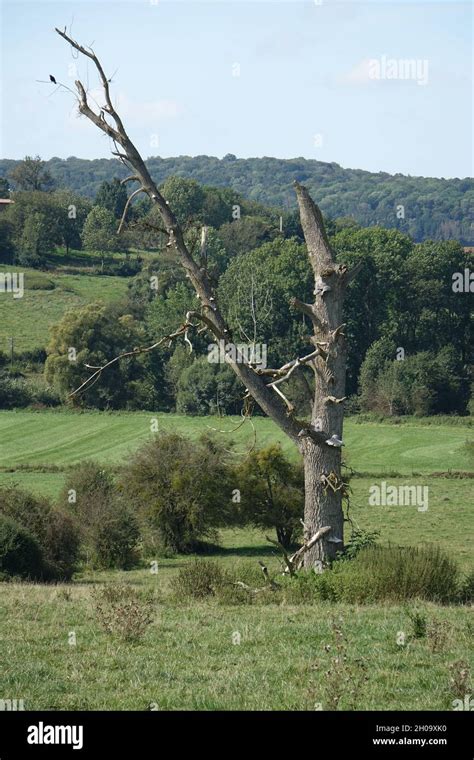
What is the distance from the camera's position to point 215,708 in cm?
661

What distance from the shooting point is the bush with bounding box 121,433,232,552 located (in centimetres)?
3450

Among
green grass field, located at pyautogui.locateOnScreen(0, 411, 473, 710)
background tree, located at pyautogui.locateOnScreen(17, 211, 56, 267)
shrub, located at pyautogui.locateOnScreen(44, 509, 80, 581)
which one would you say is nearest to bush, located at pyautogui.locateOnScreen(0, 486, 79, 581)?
shrub, located at pyautogui.locateOnScreen(44, 509, 80, 581)

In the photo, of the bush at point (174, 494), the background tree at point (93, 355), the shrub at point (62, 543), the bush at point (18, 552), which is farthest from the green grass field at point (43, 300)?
the bush at point (18, 552)

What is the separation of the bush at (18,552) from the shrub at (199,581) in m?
7.70

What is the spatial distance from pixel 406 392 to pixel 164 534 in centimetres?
4134

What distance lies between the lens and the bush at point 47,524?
24375 mm

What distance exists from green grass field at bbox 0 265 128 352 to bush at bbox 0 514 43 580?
59.5 meters

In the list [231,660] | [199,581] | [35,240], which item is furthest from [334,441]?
[35,240]

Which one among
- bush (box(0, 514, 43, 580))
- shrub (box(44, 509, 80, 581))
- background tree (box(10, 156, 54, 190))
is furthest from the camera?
background tree (box(10, 156, 54, 190))

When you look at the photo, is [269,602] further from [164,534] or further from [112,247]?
[112,247]

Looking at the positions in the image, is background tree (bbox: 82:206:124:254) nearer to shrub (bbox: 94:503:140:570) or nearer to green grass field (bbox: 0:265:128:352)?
green grass field (bbox: 0:265:128:352)

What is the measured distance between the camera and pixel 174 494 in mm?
34750

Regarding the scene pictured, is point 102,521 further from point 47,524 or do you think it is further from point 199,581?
point 199,581
